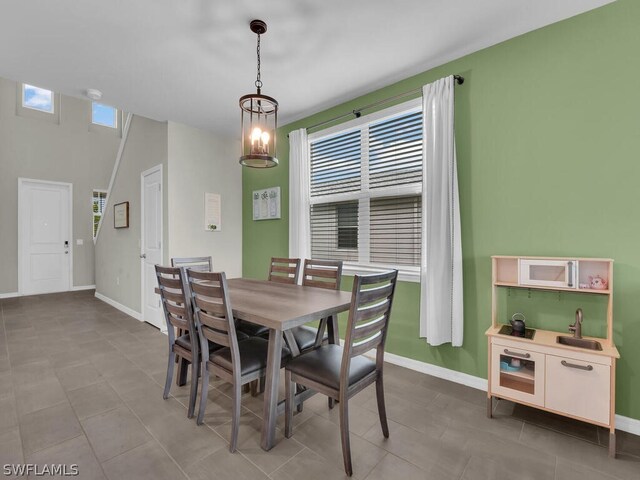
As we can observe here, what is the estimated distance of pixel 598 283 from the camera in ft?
6.29

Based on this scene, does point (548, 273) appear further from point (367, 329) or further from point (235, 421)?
point (235, 421)

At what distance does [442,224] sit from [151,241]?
3649 mm

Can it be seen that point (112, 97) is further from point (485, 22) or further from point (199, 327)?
point (485, 22)

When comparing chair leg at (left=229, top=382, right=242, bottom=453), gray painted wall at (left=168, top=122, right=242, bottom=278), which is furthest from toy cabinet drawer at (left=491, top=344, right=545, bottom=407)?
gray painted wall at (left=168, top=122, right=242, bottom=278)

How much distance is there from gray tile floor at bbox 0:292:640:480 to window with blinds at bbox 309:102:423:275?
3.96 ft

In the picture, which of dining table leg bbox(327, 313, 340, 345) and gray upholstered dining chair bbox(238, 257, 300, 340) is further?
gray upholstered dining chair bbox(238, 257, 300, 340)

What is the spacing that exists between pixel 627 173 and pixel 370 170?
6.21ft

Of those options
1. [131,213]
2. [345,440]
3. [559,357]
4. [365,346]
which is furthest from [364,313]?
[131,213]

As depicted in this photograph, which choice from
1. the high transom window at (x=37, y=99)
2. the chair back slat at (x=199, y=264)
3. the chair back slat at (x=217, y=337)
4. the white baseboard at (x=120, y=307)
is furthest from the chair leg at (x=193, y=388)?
the high transom window at (x=37, y=99)

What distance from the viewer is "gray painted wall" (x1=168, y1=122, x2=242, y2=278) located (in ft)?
12.8

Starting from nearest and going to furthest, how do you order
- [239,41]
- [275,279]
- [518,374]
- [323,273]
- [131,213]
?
[518,374], [239,41], [323,273], [275,279], [131,213]

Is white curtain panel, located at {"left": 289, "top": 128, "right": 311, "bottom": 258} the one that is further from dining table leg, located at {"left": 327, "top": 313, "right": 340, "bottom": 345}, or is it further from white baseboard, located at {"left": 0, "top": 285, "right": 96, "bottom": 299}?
white baseboard, located at {"left": 0, "top": 285, "right": 96, "bottom": 299}

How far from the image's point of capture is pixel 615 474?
1587mm

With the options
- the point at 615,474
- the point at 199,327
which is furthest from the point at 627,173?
the point at 199,327
